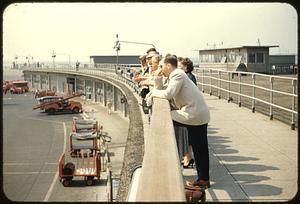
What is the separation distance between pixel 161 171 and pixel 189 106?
7.67 feet

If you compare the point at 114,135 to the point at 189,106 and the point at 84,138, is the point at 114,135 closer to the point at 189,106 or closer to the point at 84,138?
the point at 84,138

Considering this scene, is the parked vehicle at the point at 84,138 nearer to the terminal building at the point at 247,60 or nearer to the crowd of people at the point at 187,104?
the terminal building at the point at 247,60

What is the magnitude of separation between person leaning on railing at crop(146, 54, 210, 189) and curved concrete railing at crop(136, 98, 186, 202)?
4.13ft

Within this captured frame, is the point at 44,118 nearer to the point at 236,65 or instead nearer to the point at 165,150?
the point at 236,65

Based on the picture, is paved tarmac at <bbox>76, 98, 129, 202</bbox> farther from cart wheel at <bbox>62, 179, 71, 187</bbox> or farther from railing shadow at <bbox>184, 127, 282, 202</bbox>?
railing shadow at <bbox>184, 127, 282, 202</bbox>

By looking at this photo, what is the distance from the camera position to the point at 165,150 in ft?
6.85

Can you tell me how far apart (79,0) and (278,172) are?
317 centimetres

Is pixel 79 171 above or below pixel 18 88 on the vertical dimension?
below

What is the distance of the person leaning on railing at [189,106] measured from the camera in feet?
12.9

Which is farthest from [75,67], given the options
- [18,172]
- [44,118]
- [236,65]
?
[18,172]

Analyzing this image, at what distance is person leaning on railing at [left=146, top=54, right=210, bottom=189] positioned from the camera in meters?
3.94

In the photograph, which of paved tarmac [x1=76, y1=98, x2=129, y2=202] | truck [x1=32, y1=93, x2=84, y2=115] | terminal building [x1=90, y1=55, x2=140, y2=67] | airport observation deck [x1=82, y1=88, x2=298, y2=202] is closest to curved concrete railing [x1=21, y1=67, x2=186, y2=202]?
airport observation deck [x1=82, y1=88, x2=298, y2=202]

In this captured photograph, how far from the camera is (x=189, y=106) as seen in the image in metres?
4.05

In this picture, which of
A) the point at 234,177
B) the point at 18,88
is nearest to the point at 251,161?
the point at 234,177
